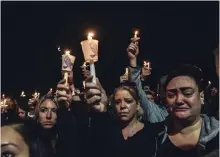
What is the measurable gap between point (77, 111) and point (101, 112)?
353 mm

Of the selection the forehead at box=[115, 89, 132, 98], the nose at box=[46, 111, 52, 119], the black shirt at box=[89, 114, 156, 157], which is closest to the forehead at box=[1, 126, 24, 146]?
the black shirt at box=[89, 114, 156, 157]

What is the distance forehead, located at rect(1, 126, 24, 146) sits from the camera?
275cm

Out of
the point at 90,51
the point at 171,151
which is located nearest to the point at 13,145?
the point at 90,51

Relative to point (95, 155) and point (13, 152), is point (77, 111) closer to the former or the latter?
point (95, 155)

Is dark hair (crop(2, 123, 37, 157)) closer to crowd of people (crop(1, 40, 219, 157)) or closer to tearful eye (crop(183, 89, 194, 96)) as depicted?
crowd of people (crop(1, 40, 219, 157))

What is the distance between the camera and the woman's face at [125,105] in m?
3.88

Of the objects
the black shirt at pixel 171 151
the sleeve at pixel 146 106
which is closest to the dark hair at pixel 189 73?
the black shirt at pixel 171 151

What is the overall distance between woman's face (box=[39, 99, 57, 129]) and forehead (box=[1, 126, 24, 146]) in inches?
59.9

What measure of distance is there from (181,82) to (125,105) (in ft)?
2.95

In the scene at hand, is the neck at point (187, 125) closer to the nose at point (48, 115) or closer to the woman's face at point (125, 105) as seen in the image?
the woman's face at point (125, 105)

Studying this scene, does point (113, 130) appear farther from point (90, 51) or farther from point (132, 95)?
point (132, 95)

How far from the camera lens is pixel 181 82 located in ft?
10.5

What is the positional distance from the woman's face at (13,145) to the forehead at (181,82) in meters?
1.25

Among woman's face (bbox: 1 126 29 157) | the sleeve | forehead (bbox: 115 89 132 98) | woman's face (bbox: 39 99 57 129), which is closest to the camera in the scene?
woman's face (bbox: 1 126 29 157)
